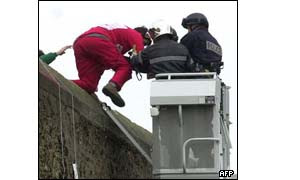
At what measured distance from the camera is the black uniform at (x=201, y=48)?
10.0m

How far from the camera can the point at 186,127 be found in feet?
28.4

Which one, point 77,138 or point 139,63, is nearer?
point 77,138

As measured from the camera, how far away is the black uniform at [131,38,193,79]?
942 cm

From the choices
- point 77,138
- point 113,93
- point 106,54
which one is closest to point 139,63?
point 113,93

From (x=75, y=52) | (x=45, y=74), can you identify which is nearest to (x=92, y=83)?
(x=75, y=52)

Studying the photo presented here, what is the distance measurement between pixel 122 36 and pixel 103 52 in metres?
0.40

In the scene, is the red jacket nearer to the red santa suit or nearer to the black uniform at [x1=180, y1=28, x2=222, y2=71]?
the red santa suit

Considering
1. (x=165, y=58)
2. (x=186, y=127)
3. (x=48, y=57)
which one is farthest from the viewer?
(x=48, y=57)

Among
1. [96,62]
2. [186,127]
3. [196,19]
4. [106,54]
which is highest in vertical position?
[196,19]

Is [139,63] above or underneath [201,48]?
underneath

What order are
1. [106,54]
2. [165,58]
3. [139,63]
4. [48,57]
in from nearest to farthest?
[165,58]
[139,63]
[106,54]
[48,57]

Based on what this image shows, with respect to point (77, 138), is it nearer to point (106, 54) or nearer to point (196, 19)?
point (106, 54)

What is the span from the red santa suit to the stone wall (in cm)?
29

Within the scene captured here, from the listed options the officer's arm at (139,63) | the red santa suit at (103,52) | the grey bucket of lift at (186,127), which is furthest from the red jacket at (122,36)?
the grey bucket of lift at (186,127)
